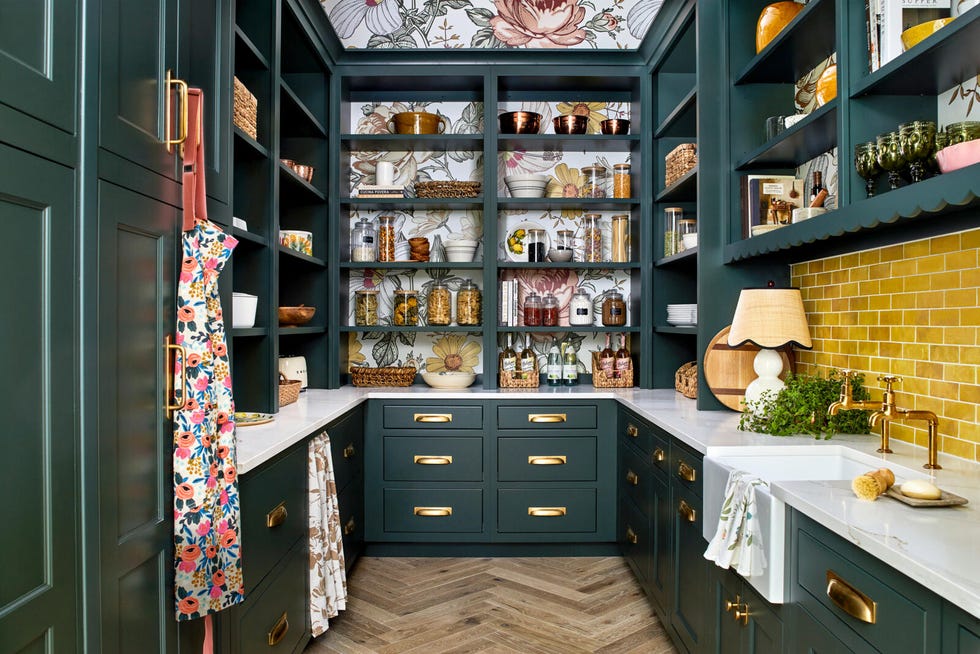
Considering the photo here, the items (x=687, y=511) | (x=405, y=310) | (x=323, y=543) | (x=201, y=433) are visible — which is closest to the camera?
(x=201, y=433)

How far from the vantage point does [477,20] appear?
13.6ft

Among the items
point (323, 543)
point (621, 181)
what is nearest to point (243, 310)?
point (323, 543)

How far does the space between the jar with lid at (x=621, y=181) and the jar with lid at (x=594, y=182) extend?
72mm

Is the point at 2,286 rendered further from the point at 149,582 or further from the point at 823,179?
the point at 823,179

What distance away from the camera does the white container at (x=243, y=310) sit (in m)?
2.43

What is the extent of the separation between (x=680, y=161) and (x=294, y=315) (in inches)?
79.8

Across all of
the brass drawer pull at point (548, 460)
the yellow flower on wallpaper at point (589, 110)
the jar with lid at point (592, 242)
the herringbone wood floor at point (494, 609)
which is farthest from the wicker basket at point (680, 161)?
the herringbone wood floor at point (494, 609)

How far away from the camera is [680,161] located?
3.35m

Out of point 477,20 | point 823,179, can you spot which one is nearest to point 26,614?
point 823,179

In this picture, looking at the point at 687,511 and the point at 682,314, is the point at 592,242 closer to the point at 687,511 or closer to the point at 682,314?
the point at 682,314

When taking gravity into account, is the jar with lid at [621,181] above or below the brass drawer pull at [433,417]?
above

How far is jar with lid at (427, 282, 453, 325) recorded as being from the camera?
13.0ft

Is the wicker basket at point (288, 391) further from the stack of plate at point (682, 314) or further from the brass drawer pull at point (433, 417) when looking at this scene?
the stack of plate at point (682, 314)

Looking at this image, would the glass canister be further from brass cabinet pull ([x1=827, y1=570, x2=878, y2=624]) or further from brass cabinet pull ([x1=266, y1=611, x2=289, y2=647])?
brass cabinet pull ([x1=827, y1=570, x2=878, y2=624])
